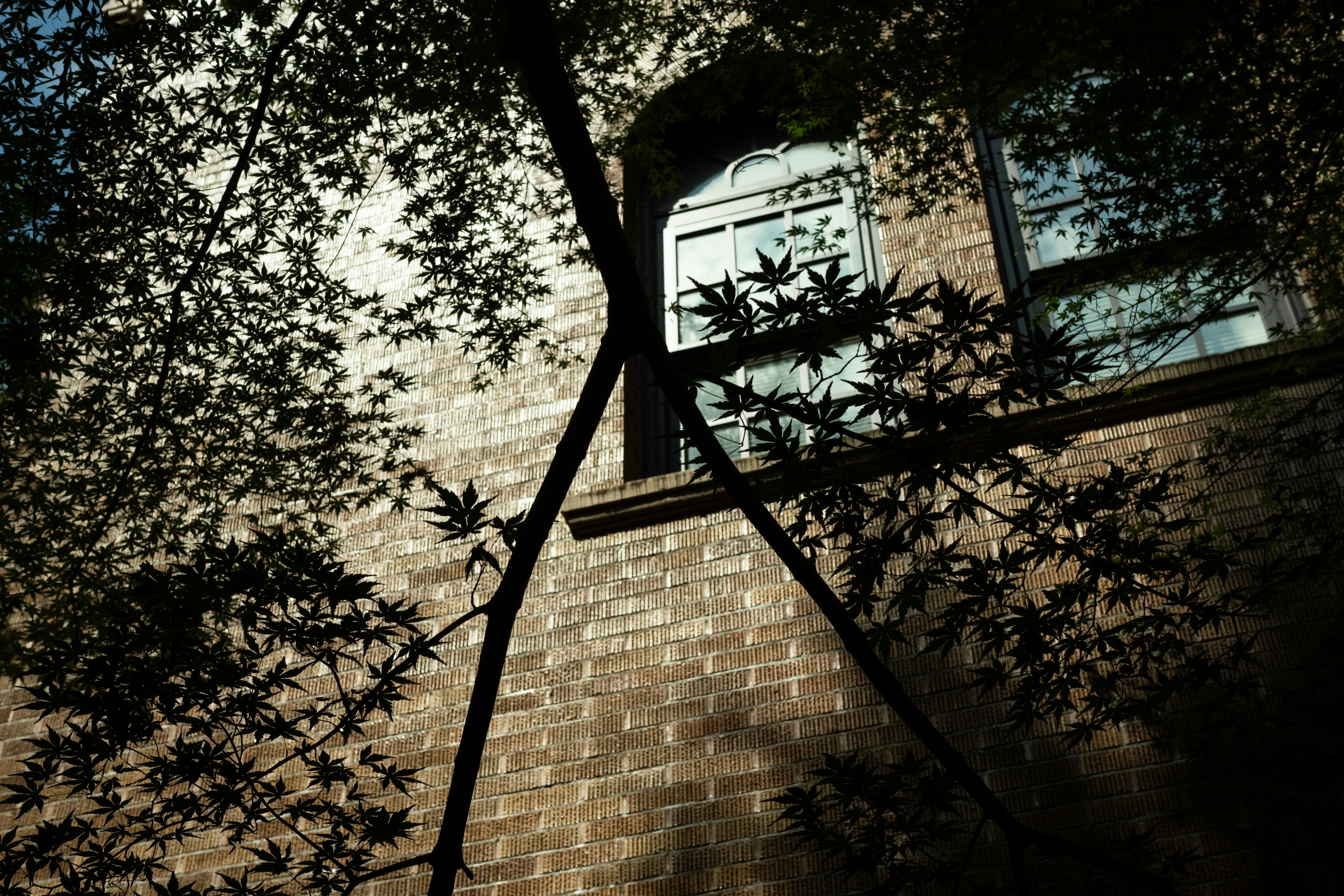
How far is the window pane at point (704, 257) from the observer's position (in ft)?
25.1

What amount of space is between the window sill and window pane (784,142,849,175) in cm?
260

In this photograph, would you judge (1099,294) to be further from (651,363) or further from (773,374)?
(651,363)

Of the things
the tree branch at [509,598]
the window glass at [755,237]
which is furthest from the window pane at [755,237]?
the tree branch at [509,598]

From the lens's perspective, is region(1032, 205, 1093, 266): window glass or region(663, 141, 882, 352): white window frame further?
region(663, 141, 882, 352): white window frame

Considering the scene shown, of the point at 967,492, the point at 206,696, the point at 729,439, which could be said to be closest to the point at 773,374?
the point at 729,439

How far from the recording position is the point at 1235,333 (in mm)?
6348

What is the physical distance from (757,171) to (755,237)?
59cm

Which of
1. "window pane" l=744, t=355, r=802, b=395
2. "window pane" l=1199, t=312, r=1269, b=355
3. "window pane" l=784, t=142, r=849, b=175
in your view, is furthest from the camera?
"window pane" l=784, t=142, r=849, b=175

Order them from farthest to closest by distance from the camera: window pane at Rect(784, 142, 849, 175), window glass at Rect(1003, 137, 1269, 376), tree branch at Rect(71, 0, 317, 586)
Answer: window pane at Rect(784, 142, 849, 175), window glass at Rect(1003, 137, 1269, 376), tree branch at Rect(71, 0, 317, 586)

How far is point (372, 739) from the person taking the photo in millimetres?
6035

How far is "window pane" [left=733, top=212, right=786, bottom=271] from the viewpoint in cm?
757

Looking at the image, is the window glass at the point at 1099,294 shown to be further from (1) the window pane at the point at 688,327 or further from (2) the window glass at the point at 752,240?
(1) the window pane at the point at 688,327

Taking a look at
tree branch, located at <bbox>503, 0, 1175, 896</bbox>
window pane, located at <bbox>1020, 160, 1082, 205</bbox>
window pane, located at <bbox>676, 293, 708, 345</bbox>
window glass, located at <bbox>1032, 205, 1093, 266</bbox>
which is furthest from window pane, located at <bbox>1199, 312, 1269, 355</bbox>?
tree branch, located at <bbox>503, 0, 1175, 896</bbox>

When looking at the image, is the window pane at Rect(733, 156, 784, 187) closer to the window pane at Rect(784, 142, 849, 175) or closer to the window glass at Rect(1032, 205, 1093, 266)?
the window pane at Rect(784, 142, 849, 175)
